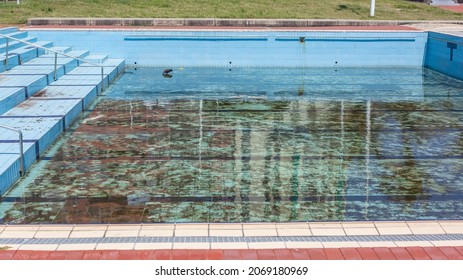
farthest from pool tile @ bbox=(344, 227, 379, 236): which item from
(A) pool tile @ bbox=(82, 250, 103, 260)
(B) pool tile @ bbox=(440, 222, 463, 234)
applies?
(A) pool tile @ bbox=(82, 250, 103, 260)

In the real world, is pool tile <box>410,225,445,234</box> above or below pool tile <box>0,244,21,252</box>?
below

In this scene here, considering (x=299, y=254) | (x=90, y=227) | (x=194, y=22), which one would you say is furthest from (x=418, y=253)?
(x=194, y=22)

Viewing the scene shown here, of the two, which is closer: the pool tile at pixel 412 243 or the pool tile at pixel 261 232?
the pool tile at pixel 412 243

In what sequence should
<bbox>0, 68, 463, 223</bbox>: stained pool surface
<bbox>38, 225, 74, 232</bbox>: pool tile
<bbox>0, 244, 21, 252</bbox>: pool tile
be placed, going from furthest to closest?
<bbox>0, 68, 463, 223</bbox>: stained pool surface, <bbox>38, 225, 74, 232</bbox>: pool tile, <bbox>0, 244, 21, 252</bbox>: pool tile

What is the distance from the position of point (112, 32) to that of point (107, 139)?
8.21 metres

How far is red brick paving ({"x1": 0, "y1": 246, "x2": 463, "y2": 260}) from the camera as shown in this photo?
398 centimetres

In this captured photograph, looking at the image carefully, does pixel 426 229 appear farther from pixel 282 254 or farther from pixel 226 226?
pixel 226 226

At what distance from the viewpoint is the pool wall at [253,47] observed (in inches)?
613

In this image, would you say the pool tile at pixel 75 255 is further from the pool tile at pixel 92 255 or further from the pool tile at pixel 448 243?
the pool tile at pixel 448 243

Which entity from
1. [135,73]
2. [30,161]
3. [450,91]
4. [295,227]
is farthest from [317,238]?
[135,73]

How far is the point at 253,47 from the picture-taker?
51.8 ft

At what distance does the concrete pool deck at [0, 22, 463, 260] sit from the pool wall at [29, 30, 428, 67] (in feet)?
36.4

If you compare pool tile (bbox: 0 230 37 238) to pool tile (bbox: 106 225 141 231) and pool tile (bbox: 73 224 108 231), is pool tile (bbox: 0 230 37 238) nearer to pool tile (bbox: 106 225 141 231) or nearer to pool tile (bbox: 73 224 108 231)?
pool tile (bbox: 73 224 108 231)

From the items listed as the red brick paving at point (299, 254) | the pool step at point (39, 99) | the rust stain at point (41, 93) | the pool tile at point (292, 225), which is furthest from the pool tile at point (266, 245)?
the rust stain at point (41, 93)
